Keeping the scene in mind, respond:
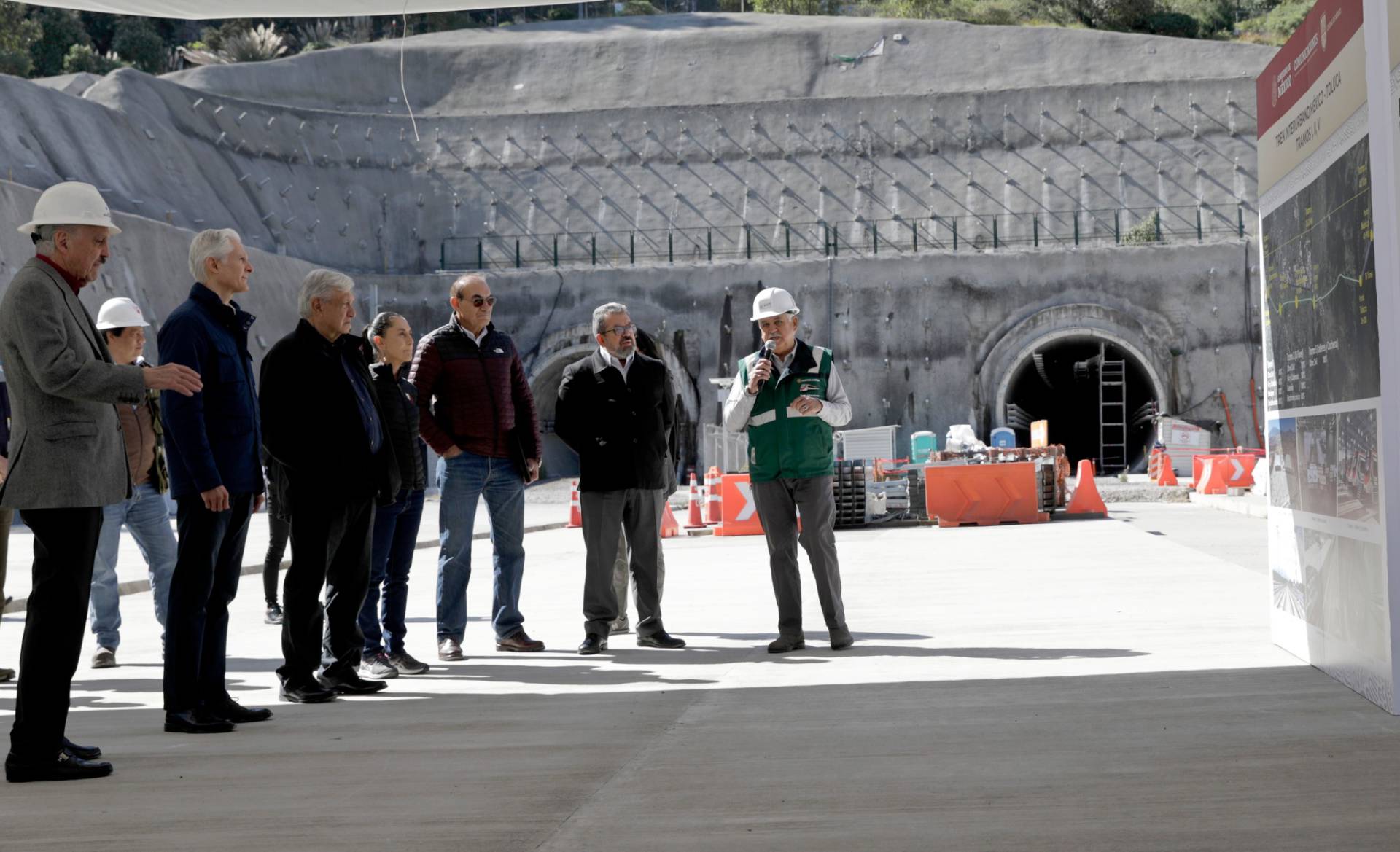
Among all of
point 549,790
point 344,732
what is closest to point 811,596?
point 344,732

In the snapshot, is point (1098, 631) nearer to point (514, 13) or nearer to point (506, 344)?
point (506, 344)

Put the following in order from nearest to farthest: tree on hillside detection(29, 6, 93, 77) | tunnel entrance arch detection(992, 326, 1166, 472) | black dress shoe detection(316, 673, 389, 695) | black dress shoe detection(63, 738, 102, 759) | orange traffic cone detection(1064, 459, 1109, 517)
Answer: black dress shoe detection(63, 738, 102, 759) → black dress shoe detection(316, 673, 389, 695) → orange traffic cone detection(1064, 459, 1109, 517) → tunnel entrance arch detection(992, 326, 1166, 472) → tree on hillside detection(29, 6, 93, 77)

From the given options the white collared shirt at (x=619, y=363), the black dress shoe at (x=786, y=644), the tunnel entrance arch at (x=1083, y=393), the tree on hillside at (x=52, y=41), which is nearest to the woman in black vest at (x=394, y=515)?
the white collared shirt at (x=619, y=363)

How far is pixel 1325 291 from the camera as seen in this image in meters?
6.01

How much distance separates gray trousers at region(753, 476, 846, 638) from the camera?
789cm

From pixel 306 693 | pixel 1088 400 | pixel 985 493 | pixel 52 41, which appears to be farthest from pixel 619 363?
pixel 52 41

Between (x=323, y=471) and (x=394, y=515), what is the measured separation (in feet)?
4.40

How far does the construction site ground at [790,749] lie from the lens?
13.0 feet

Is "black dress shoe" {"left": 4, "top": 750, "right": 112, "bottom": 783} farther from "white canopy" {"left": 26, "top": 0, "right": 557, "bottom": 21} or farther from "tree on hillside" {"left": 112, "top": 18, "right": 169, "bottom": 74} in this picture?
"tree on hillside" {"left": 112, "top": 18, "right": 169, "bottom": 74}

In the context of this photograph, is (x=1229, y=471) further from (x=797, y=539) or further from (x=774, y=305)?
(x=774, y=305)

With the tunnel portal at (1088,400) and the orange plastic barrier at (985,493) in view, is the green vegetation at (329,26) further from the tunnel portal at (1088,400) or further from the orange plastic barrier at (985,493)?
the orange plastic barrier at (985,493)

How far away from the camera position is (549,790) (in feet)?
14.8


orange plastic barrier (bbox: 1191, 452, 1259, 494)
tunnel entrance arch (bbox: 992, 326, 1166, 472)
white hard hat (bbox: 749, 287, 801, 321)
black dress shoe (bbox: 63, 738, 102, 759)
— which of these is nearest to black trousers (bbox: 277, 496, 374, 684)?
black dress shoe (bbox: 63, 738, 102, 759)

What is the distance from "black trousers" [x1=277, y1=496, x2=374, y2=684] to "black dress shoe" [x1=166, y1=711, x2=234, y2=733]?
0.76 m
